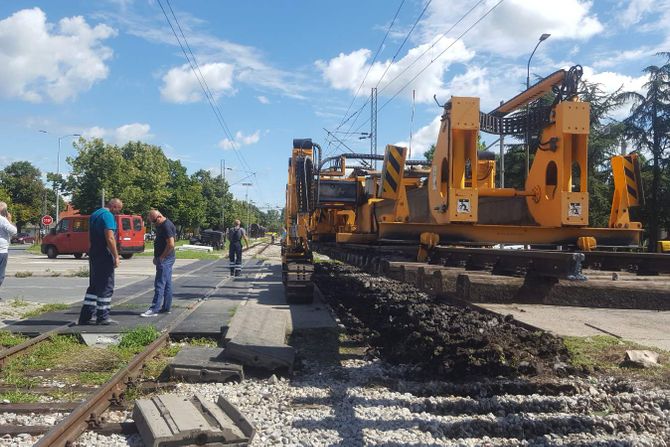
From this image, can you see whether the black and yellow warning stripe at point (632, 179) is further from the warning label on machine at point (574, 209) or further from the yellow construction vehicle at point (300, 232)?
the yellow construction vehicle at point (300, 232)

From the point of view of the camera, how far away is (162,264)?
9.73 m

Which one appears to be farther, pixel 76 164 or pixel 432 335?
pixel 76 164

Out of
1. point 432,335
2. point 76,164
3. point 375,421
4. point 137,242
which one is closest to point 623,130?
point 137,242

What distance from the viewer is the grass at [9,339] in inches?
278

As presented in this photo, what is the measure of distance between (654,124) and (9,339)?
29.5 meters

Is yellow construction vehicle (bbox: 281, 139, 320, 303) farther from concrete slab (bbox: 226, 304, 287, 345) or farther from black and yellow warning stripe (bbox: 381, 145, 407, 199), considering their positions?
black and yellow warning stripe (bbox: 381, 145, 407, 199)

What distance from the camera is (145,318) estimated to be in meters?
9.11

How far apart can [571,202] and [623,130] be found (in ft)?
83.5

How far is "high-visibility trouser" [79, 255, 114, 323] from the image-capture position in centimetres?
825

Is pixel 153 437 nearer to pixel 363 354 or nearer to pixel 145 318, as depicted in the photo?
pixel 363 354

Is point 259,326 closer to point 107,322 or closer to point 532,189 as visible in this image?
point 107,322

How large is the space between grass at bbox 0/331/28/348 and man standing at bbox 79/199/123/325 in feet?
2.96

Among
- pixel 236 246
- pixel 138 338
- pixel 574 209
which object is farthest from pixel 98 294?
pixel 236 246

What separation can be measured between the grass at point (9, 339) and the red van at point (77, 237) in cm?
2195
